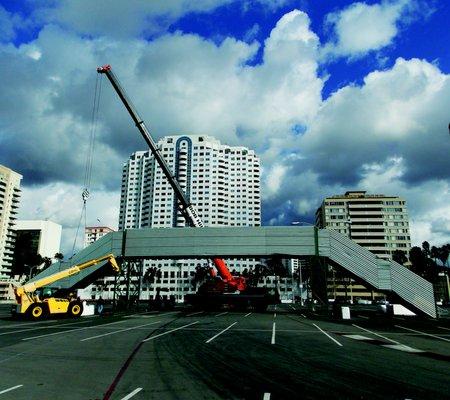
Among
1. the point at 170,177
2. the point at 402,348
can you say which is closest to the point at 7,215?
the point at 170,177

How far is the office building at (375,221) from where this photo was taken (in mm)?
163625

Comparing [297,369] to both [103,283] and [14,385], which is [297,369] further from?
[103,283]

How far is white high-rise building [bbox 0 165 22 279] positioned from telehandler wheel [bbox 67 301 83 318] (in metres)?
173

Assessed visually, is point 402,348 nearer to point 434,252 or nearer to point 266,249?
point 266,249

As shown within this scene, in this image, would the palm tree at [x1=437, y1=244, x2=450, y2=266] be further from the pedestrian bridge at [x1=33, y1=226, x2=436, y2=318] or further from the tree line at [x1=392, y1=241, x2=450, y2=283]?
the pedestrian bridge at [x1=33, y1=226, x2=436, y2=318]

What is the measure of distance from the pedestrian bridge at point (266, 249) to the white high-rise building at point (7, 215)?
160874 millimetres

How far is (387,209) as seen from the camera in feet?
545

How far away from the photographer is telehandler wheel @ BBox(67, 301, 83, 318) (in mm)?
34562

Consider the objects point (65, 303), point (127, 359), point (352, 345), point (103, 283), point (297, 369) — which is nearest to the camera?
point (297, 369)

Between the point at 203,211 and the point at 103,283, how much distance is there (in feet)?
197

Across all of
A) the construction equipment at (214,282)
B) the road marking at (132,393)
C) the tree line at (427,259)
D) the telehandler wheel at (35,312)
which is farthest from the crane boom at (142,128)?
the tree line at (427,259)

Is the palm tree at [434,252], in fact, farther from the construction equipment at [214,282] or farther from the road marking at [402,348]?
the road marking at [402,348]

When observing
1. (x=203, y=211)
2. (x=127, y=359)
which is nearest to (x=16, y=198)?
(x=203, y=211)

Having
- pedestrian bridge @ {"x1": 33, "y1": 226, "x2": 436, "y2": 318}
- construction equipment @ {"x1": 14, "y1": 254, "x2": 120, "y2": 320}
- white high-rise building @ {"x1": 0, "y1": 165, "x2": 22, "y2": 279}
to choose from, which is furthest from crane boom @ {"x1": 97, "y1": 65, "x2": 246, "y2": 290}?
white high-rise building @ {"x1": 0, "y1": 165, "x2": 22, "y2": 279}
